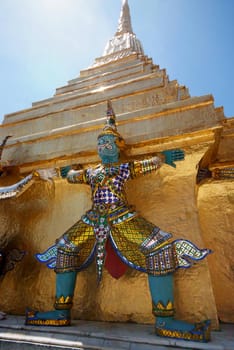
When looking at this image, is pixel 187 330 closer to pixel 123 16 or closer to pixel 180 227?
pixel 180 227

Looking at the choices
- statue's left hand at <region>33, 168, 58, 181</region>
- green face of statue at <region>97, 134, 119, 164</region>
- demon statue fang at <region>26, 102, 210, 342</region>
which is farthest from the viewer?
statue's left hand at <region>33, 168, 58, 181</region>

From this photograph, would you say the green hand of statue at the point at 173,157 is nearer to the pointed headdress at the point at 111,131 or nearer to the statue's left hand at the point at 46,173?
the pointed headdress at the point at 111,131

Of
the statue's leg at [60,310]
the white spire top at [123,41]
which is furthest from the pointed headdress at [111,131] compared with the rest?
the white spire top at [123,41]

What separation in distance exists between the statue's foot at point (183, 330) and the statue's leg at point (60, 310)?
1034 mm

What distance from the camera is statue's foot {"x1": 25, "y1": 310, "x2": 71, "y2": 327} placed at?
2.45 m

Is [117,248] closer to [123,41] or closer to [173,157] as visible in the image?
[173,157]

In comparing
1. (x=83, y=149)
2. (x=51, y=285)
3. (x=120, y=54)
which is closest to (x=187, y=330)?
(x=51, y=285)

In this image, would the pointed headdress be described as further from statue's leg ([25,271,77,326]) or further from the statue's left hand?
statue's leg ([25,271,77,326])

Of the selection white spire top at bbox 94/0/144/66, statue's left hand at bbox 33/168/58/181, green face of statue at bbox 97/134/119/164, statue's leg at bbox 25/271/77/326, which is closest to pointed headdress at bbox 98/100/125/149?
green face of statue at bbox 97/134/119/164

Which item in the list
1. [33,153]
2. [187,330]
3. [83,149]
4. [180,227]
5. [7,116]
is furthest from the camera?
[7,116]

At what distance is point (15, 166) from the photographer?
4.08 m

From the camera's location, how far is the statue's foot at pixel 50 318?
2453mm

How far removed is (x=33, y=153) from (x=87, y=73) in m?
6.10

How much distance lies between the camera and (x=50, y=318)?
2.48m
